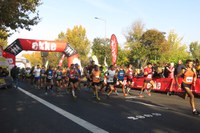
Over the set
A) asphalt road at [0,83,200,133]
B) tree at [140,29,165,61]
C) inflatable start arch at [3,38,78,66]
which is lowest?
asphalt road at [0,83,200,133]

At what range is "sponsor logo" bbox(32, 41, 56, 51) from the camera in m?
30.1

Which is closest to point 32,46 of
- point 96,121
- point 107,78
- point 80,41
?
point 107,78

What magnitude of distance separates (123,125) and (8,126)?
2.98 meters

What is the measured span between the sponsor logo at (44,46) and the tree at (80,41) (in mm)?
37209

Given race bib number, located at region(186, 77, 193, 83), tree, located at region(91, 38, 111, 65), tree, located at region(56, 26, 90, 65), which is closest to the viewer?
race bib number, located at region(186, 77, 193, 83)

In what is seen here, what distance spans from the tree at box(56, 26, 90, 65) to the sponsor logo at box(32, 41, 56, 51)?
37.2 meters

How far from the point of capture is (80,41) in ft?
227

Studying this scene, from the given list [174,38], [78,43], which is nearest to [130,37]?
[174,38]

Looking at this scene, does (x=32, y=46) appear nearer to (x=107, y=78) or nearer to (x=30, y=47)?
(x=30, y=47)

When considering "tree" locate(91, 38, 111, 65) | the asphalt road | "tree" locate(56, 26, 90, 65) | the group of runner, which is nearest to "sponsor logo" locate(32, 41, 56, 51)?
the group of runner

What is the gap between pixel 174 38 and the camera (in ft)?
201

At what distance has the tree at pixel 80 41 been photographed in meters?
68.7

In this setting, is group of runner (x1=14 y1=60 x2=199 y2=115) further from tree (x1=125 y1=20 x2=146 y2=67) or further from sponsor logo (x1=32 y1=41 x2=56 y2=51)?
tree (x1=125 y1=20 x2=146 y2=67)

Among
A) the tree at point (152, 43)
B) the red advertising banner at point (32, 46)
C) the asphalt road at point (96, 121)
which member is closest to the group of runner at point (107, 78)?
the asphalt road at point (96, 121)
